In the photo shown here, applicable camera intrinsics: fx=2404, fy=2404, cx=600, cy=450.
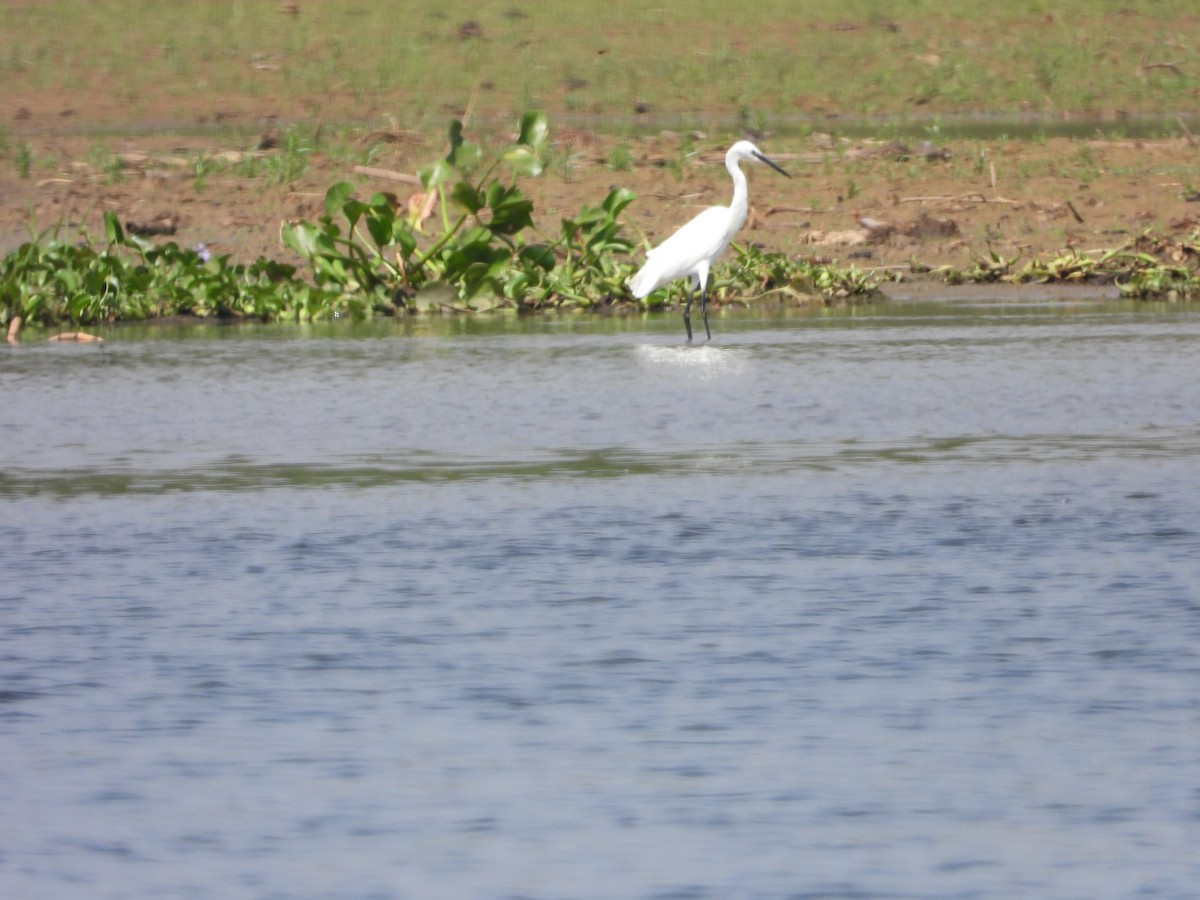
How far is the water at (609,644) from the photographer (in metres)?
3.80

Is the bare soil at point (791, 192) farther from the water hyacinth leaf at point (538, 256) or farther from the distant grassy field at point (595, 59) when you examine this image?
the distant grassy field at point (595, 59)

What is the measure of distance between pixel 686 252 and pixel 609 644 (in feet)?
29.1

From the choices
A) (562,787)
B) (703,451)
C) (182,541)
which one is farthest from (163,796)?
(703,451)

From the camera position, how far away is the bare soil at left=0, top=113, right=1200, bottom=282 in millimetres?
17266

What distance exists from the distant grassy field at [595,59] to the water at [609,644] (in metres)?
17.7

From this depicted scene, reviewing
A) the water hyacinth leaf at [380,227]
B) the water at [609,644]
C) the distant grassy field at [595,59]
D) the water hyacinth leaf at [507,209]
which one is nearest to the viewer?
the water at [609,644]

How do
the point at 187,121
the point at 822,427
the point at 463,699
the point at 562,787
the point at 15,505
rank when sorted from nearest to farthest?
the point at 562,787 → the point at 463,699 → the point at 15,505 → the point at 822,427 → the point at 187,121

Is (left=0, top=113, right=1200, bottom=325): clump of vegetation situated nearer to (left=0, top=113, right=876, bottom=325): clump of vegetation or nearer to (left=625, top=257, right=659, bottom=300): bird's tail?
(left=0, top=113, right=876, bottom=325): clump of vegetation

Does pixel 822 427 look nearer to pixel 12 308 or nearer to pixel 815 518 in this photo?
pixel 815 518

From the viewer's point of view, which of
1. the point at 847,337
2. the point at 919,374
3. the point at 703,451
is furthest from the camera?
the point at 847,337

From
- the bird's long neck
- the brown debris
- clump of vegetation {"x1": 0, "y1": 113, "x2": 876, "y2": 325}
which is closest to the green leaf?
clump of vegetation {"x1": 0, "y1": 113, "x2": 876, "y2": 325}

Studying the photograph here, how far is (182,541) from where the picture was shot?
6.68m

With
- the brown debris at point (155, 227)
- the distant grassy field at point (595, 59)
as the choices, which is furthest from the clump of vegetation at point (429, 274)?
the distant grassy field at point (595, 59)

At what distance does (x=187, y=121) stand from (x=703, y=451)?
20.5 m
